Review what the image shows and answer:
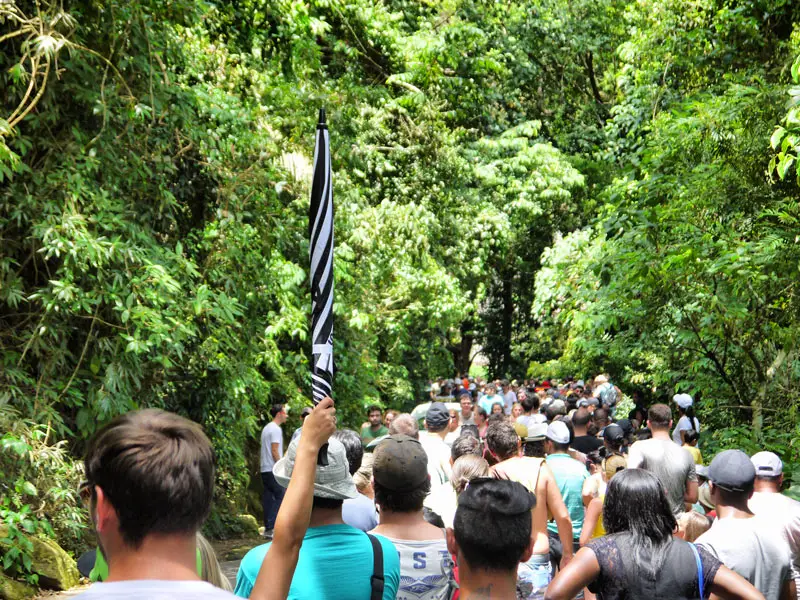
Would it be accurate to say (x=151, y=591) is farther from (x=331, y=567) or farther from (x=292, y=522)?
(x=331, y=567)

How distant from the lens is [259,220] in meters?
11.9

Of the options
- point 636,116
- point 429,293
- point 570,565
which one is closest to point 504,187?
point 429,293

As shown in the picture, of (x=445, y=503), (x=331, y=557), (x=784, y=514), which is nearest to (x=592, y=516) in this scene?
(x=445, y=503)

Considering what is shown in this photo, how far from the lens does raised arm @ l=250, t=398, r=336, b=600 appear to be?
2.77m

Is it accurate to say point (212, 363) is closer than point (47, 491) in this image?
No

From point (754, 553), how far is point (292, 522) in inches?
110

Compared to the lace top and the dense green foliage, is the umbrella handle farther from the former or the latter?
the dense green foliage

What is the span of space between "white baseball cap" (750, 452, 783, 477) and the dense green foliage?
10.1 feet

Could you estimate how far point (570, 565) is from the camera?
405 centimetres

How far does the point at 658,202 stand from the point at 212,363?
5.59 meters

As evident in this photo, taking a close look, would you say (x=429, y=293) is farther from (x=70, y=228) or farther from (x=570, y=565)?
(x=570, y=565)

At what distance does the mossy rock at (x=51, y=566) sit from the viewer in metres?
9.23

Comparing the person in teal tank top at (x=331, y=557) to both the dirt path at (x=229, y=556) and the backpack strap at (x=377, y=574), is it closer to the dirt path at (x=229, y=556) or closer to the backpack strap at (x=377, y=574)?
the backpack strap at (x=377, y=574)

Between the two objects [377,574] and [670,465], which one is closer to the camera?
[377,574]
